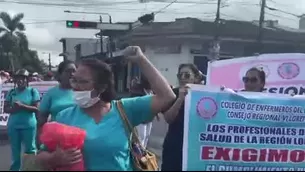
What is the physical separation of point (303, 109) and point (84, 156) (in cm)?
261

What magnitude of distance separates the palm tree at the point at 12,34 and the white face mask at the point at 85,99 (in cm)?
7535

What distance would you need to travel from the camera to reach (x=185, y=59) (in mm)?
34406

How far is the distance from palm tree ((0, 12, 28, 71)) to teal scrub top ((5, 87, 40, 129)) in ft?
229

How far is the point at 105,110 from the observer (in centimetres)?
398

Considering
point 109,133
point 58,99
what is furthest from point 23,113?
point 109,133

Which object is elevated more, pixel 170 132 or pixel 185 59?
pixel 170 132

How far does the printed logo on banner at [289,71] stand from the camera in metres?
7.40

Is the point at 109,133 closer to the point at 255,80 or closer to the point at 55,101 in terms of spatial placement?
the point at 255,80

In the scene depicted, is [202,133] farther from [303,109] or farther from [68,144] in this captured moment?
[68,144]

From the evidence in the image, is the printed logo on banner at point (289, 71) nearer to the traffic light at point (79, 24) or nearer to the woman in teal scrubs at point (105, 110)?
the woman in teal scrubs at point (105, 110)

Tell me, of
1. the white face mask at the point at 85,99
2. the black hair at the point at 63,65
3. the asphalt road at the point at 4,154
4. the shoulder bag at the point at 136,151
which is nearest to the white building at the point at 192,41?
the asphalt road at the point at 4,154

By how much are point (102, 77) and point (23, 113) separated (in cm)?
523

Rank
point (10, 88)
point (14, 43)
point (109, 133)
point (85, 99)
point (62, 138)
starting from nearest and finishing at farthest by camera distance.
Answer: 1. point (62, 138)
2. point (109, 133)
3. point (85, 99)
4. point (10, 88)
5. point (14, 43)

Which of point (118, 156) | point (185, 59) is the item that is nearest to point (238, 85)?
point (118, 156)
